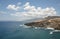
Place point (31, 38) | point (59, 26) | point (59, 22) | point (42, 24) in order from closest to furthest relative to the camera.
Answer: point (31, 38)
point (59, 26)
point (59, 22)
point (42, 24)

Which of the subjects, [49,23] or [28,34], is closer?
[28,34]

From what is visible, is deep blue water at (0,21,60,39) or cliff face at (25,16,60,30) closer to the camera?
deep blue water at (0,21,60,39)

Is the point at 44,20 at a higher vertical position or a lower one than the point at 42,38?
higher

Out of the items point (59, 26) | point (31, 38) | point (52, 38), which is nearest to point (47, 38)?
point (52, 38)

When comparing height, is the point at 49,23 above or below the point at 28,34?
above

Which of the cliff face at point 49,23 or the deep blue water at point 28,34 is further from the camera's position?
the cliff face at point 49,23

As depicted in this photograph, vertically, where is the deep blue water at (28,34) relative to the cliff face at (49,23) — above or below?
below

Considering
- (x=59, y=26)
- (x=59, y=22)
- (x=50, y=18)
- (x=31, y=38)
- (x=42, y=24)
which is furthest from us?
(x=50, y=18)

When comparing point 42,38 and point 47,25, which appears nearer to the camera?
point 42,38

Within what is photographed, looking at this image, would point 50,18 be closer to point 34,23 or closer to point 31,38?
point 34,23

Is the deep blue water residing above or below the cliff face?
below
